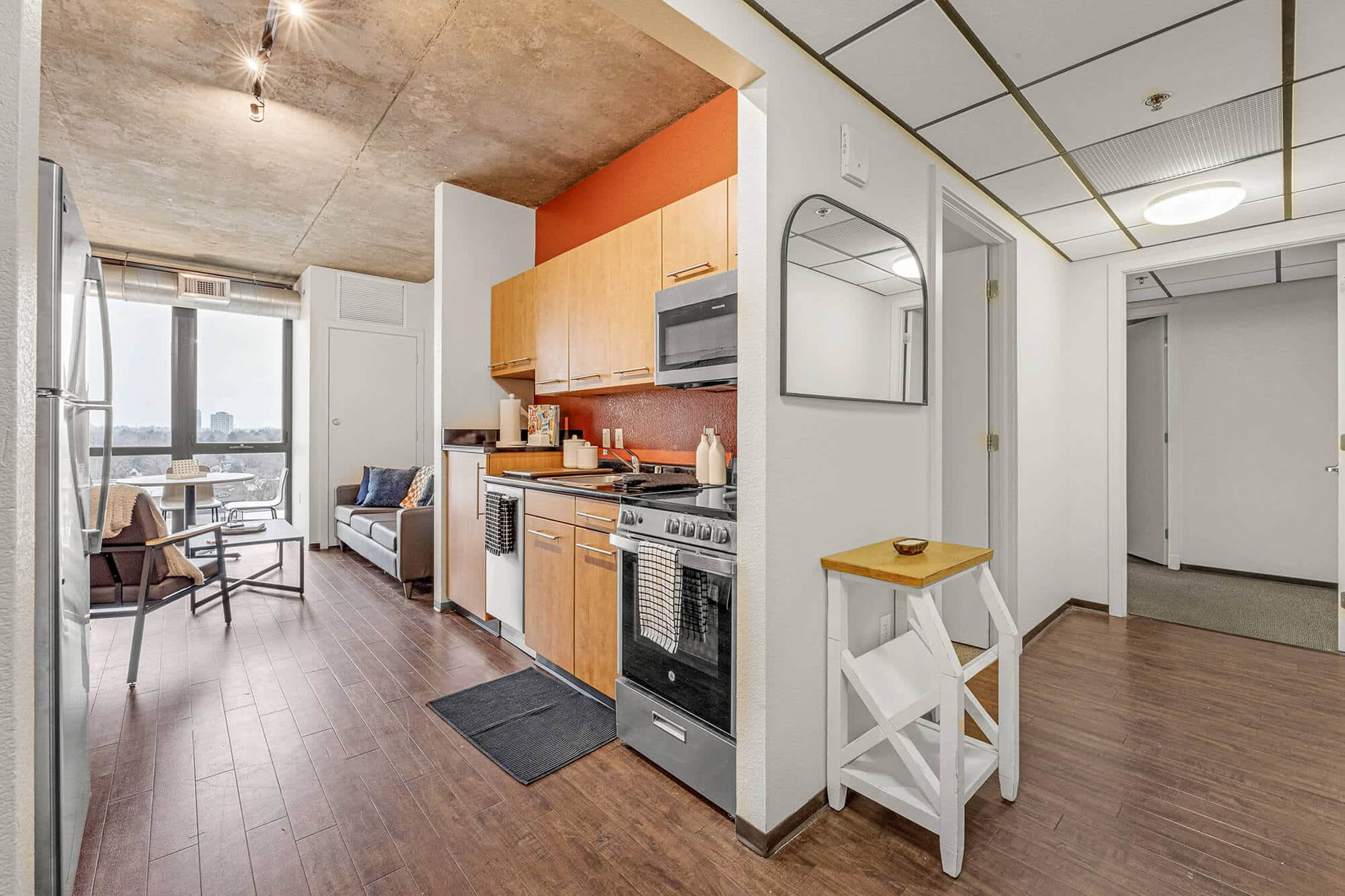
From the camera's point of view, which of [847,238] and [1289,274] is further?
[1289,274]

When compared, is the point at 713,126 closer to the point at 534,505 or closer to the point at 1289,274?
the point at 534,505

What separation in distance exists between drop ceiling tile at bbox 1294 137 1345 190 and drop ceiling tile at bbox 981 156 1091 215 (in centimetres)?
73

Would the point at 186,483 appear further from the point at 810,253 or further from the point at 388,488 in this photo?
the point at 810,253

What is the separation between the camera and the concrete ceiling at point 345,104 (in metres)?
2.36

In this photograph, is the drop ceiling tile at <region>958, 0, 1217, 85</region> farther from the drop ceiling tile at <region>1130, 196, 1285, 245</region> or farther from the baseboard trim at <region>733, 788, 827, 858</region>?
the baseboard trim at <region>733, 788, 827, 858</region>

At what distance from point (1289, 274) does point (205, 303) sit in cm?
900

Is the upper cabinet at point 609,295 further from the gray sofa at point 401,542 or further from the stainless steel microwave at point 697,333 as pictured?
the gray sofa at point 401,542

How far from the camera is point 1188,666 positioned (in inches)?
117


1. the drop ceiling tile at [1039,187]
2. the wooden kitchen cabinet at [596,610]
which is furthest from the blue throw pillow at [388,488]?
the drop ceiling tile at [1039,187]

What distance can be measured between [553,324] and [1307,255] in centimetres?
484

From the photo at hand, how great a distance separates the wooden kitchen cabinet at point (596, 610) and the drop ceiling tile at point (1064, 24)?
6.43 feet

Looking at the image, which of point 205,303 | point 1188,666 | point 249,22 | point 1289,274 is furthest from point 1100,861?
point 205,303

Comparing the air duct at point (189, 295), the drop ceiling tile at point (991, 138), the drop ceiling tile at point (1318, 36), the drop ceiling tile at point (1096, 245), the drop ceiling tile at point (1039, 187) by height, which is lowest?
the drop ceiling tile at point (1318, 36)

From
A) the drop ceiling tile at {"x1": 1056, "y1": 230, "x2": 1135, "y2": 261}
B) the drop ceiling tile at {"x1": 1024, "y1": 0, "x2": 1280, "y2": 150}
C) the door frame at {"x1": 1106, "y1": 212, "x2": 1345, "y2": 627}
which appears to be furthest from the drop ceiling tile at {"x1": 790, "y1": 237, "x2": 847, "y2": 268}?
the door frame at {"x1": 1106, "y1": 212, "x2": 1345, "y2": 627}
